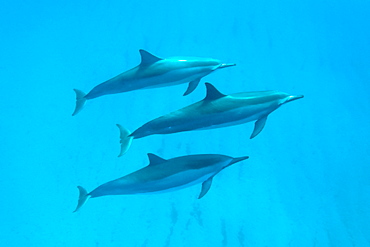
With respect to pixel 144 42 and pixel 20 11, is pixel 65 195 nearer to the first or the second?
pixel 144 42

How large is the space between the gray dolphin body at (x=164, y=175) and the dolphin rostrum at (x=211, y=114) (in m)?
0.28

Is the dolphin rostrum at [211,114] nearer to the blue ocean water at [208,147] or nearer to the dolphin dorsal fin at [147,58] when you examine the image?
the dolphin dorsal fin at [147,58]

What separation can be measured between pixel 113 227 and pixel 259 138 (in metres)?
4.72

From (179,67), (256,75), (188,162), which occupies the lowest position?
(188,162)

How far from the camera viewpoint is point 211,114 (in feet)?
11.1

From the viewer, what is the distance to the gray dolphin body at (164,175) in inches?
134

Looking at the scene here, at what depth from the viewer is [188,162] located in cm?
344

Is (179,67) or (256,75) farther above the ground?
(256,75)

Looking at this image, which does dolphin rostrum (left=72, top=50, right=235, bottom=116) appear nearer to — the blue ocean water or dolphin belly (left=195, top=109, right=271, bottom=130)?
dolphin belly (left=195, top=109, right=271, bottom=130)

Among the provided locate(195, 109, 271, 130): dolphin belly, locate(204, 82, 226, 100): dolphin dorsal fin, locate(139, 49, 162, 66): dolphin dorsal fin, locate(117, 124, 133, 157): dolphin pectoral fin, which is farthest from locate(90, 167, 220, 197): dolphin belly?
locate(139, 49, 162, 66): dolphin dorsal fin

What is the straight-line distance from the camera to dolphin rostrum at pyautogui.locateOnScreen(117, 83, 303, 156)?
3.35 m

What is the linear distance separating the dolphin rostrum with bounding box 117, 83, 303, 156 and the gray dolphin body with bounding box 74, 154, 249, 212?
0.28 metres

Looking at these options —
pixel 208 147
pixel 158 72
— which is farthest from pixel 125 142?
pixel 208 147

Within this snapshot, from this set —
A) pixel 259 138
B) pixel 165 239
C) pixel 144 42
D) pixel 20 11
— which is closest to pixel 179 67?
pixel 165 239
